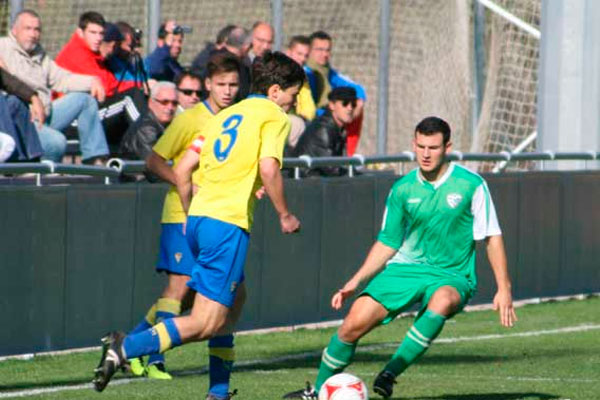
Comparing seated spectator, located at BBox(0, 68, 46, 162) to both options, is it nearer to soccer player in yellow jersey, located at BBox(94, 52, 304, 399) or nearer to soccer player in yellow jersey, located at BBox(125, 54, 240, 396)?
soccer player in yellow jersey, located at BBox(125, 54, 240, 396)

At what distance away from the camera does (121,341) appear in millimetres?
9164

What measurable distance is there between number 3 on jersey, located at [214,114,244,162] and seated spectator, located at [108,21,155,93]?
6069mm

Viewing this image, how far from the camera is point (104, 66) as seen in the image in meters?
15.6

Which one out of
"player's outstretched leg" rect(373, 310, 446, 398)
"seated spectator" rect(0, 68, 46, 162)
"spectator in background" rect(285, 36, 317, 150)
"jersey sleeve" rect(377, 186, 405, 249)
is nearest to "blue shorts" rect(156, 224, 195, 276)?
"jersey sleeve" rect(377, 186, 405, 249)

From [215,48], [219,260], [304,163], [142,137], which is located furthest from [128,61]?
[219,260]

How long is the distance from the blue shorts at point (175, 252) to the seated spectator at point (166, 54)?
16.3 feet

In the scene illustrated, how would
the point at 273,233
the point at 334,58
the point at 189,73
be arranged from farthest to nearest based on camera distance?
the point at 334,58
the point at 273,233
the point at 189,73

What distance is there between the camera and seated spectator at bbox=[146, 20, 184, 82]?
53.1 feet

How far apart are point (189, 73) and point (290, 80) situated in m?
3.31

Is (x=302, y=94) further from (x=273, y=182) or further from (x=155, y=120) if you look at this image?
(x=273, y=182)

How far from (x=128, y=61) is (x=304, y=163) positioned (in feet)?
7.49

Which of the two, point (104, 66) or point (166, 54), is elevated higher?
point (166, 54)

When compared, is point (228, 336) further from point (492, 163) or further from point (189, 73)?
point (492, 163)

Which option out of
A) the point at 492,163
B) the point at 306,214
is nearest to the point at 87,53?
the point at 306,214
